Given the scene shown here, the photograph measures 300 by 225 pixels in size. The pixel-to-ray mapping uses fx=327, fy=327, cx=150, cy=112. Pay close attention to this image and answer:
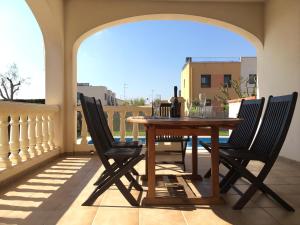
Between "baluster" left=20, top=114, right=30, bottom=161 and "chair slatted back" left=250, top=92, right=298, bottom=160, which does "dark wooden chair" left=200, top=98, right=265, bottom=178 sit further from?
"baluster" left=20, top=114, right=30, bottom=161

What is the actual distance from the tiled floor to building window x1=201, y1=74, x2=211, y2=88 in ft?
72.9

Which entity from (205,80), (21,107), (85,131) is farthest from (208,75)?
(21,107)

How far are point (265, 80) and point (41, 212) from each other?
475cm

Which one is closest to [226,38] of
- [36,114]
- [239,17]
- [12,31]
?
[12,31]

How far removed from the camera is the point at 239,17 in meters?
5.98

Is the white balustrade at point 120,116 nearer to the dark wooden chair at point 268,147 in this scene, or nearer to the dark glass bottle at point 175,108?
the dark glass bottle at point 175,108

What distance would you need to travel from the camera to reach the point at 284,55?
5262 mm

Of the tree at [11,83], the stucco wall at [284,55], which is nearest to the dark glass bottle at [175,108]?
the stucco wall at [284,55]

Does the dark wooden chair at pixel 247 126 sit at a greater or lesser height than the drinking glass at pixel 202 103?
lesser

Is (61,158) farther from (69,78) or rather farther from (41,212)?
(41,212)

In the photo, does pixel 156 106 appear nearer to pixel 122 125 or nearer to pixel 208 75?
pixel 122 125

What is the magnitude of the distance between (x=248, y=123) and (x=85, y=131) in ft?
11.5

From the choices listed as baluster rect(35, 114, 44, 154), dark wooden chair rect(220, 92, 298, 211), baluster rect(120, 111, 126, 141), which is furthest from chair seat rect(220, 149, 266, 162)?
baluster rect(120, 111, 126, 141)

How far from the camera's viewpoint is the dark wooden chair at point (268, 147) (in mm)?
2703
